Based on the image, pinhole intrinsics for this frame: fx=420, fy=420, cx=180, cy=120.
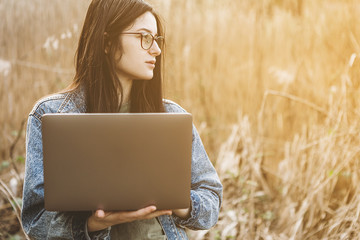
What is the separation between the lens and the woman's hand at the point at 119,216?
947 mm

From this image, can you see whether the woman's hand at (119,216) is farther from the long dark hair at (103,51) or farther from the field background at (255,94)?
the field background at (255,94)

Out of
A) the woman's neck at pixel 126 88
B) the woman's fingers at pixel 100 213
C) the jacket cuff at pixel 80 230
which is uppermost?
the woman's neck at pixel 126 88

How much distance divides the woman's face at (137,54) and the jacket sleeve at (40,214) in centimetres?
33

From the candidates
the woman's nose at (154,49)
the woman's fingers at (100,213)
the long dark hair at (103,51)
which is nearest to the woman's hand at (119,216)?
the woman's fingers at (100,213)

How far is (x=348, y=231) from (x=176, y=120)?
1265mm

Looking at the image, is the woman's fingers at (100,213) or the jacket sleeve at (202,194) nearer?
the woman's fingers at (100,213)

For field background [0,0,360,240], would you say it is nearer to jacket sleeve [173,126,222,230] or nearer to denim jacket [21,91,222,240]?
denim jacket [21,91,222,240]

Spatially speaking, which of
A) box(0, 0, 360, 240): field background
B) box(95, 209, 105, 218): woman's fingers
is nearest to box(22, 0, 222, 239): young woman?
box(95, 209, 105, 218): woman's fingers

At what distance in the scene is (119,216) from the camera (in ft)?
3.21

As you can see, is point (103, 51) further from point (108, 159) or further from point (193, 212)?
point (193, 212)

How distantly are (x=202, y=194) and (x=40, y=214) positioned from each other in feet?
1.53

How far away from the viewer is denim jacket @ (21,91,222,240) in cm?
110

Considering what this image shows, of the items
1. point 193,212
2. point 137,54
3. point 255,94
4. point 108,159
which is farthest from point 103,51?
point 255,94

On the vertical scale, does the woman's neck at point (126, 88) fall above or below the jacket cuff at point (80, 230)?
above
